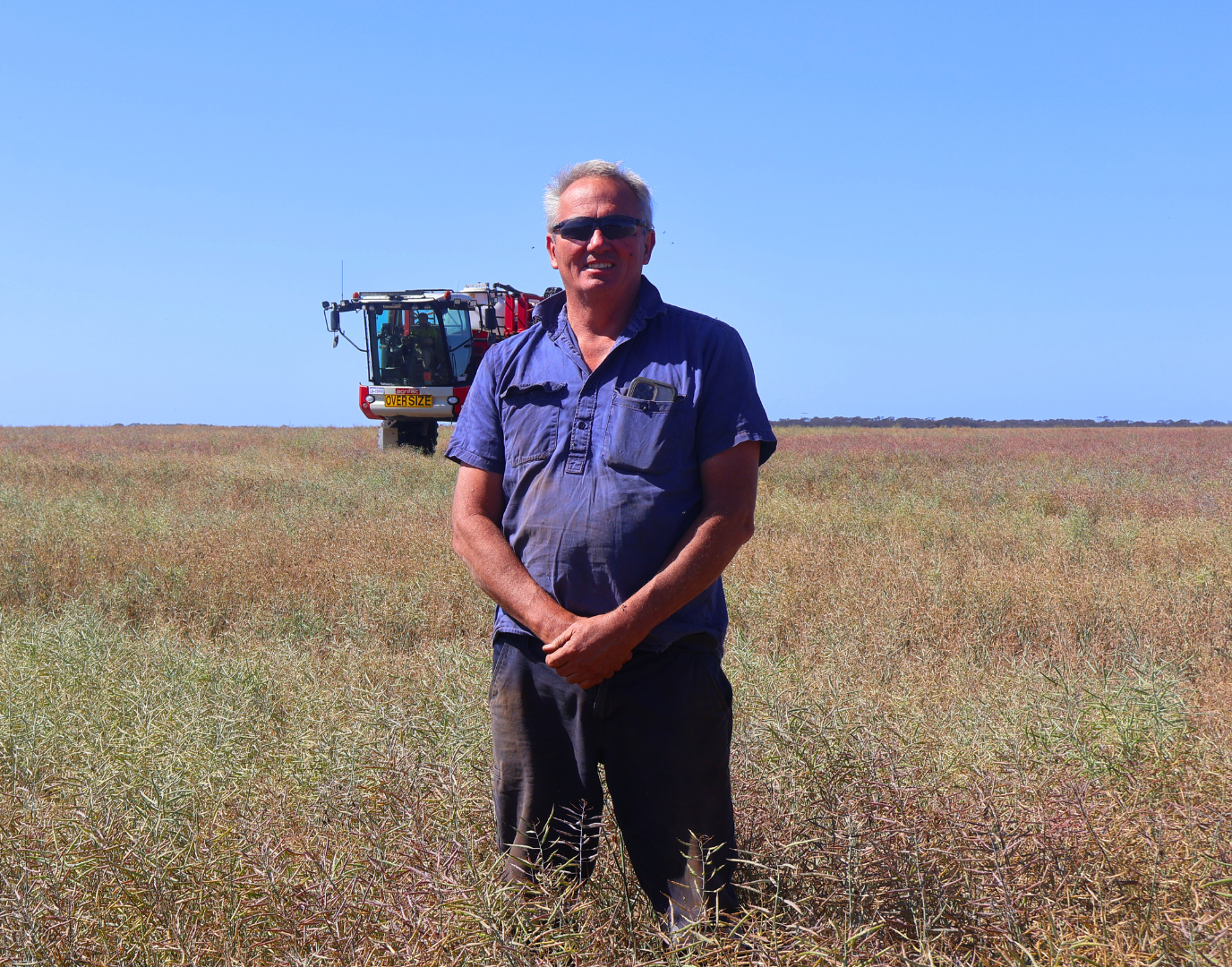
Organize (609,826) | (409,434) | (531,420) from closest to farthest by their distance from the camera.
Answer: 1. (531,420)
2. (609,826)
3. (409,434)

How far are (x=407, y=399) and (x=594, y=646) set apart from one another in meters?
18.0

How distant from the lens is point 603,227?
93.2 inches

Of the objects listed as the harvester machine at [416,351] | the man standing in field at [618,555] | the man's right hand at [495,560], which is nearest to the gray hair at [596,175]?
the man standing in field at [618,555]

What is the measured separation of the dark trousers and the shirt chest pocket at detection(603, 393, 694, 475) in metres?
0.44

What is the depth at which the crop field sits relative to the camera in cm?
217

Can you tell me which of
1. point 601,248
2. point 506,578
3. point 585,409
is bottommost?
point 506,578

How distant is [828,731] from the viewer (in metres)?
3.19

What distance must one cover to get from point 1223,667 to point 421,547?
5.67m

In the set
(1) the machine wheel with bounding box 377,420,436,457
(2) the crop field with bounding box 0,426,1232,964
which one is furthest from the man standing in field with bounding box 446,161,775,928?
(1) the machine wheel with bounding box 377,420,436,457

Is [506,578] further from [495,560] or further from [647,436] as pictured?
[647,436]

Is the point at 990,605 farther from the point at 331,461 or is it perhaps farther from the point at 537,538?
the point at 331,461

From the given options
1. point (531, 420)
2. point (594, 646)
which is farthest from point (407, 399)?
point (594, 646)

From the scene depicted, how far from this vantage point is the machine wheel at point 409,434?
2088 centimetres

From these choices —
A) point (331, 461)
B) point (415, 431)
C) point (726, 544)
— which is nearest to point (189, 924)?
point (726, 544)
